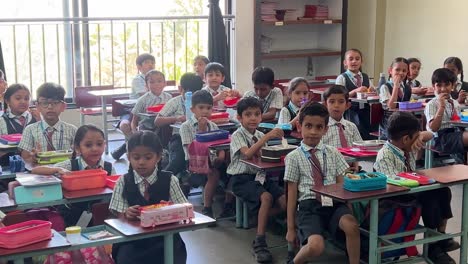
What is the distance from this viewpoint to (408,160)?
4.00 m

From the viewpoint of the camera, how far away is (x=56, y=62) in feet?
28.2

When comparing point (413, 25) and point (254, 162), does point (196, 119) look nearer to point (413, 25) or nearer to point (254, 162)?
point (254, 162)

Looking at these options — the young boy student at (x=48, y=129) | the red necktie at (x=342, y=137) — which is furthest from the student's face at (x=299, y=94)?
the young boy student at (x=48, y=129)

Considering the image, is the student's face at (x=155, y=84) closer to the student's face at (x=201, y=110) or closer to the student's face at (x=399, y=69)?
the student's face at (x=201, y=110)

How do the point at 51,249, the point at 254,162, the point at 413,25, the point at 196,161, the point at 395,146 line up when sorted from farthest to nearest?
1. the point at 413,25
2. the point at 196,161
3. the point at 254,162
4. the point at 395,146
5. the point at 51,249

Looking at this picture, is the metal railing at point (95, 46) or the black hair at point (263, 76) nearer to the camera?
the black hair at point (263, 76)

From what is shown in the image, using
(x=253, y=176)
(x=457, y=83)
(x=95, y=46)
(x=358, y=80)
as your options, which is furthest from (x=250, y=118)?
(x=95, y=46)

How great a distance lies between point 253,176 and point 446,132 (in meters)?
2.12

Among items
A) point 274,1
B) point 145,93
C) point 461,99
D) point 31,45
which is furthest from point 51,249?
point 274,1

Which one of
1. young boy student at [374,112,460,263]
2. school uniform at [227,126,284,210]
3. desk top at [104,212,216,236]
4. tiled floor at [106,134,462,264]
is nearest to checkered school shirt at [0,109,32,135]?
tiled floor at [106,134,462,264]

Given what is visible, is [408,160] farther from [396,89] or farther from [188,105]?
[396,89]

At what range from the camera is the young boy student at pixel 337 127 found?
4.75 metres

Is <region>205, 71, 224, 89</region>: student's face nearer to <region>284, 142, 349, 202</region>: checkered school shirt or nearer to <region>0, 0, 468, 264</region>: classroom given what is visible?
<region>0, 0, 468, 264</region>: classroom

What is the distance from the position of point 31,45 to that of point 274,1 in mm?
3215
